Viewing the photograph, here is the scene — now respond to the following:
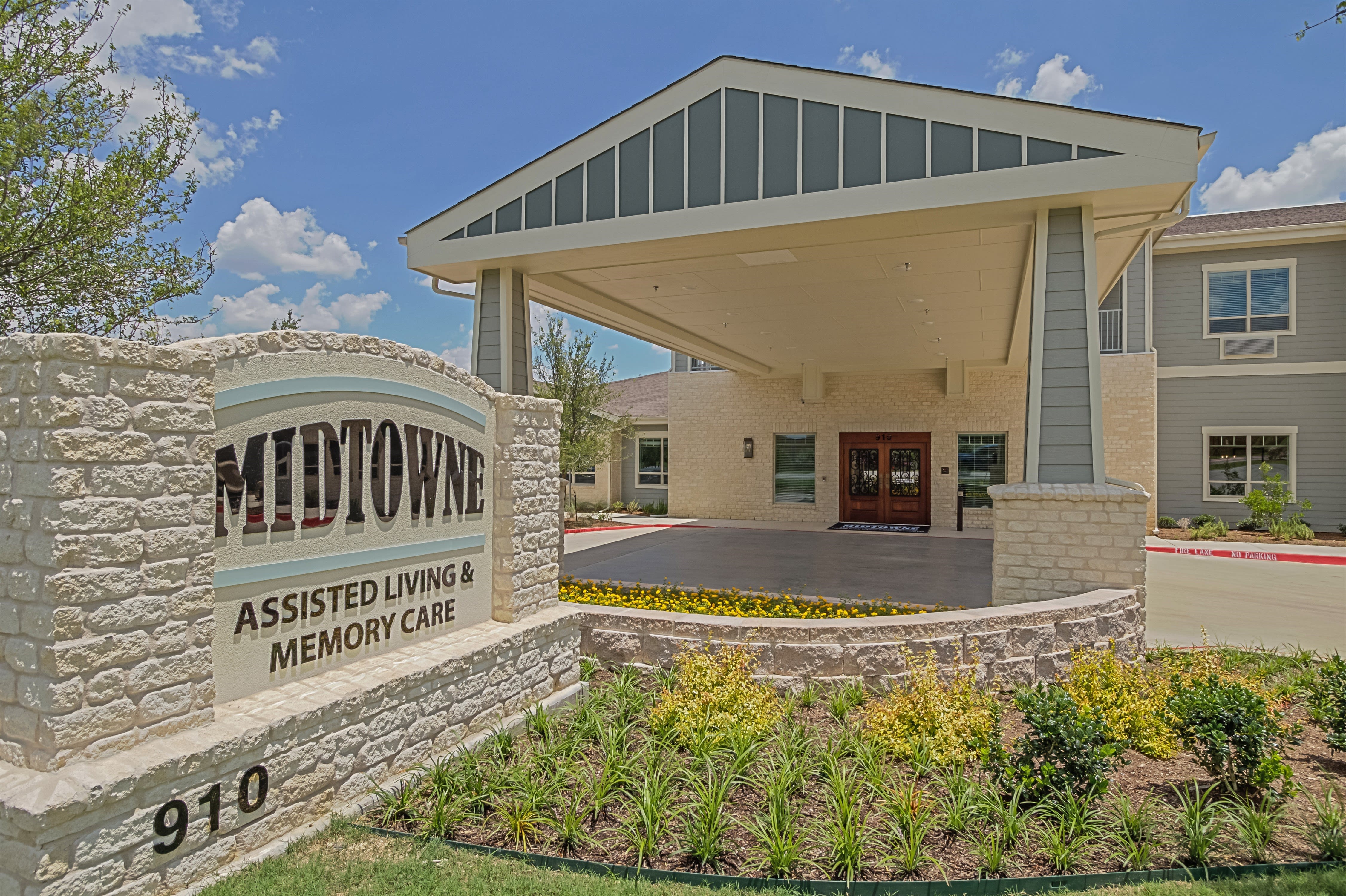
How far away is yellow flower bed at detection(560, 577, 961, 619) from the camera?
6.99 m

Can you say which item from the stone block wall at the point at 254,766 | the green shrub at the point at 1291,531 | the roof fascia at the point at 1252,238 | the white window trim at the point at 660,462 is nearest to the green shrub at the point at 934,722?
the stone block wall at the point at 254,766

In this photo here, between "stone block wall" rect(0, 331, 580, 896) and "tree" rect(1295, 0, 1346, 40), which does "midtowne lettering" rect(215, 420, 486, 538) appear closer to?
"stone block wall" rect(0, 331, 580, 896)

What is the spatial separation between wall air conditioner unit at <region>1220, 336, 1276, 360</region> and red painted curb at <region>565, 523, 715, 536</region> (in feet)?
40.7

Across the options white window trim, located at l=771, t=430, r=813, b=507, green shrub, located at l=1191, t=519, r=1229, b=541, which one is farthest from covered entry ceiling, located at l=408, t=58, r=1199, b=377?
white window trim, located at l=771, t=430, r=813, b=507

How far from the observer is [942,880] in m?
3.14

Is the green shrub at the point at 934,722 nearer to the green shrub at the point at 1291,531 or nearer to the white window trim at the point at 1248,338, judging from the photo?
the green shrub at the point at 1291,531

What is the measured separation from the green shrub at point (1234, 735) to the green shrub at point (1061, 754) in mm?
459

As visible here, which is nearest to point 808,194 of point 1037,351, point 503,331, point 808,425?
point 1037,351

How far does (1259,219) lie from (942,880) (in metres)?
20.2

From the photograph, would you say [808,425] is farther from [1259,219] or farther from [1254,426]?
[1259,219]

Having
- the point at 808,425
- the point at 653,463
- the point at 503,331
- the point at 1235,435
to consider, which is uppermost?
the point at 503,331

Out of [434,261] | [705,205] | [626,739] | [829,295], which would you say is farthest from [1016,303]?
[626,739]

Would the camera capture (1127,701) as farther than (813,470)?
No

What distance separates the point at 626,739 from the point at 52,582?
3.04 metres
